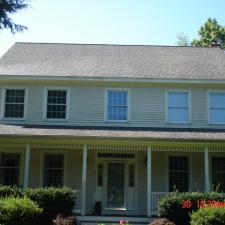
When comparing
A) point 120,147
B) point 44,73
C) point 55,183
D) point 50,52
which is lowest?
point 55,183

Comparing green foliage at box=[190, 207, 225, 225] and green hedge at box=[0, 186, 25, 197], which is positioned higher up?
green hedge at box=[0, 186, 25, 197]

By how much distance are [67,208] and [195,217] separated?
16.4ft

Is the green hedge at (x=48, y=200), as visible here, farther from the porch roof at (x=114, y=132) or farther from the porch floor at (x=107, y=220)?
the porch roof at (x=114, y=132)

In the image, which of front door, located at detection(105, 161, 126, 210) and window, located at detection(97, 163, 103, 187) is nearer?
front door, located at detection(105, 161, 126, 210)

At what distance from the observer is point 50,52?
75.4 ft

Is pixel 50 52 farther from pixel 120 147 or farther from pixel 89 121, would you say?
pixel 120 147

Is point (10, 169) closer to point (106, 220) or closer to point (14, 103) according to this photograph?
point (14, 103)

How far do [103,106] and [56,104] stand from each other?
2197mm

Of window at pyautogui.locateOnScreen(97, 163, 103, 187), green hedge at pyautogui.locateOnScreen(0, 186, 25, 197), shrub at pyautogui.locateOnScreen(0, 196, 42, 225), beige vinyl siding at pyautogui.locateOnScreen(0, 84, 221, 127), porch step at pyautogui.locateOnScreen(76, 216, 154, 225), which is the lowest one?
porch step at pyautogui.locateOnScreen(76, 216, 154, 225)

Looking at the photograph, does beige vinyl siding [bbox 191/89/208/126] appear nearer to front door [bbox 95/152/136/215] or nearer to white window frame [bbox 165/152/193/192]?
white window frame [bbox 165/152/193/192]

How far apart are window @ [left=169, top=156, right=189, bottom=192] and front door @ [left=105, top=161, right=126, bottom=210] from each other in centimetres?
211

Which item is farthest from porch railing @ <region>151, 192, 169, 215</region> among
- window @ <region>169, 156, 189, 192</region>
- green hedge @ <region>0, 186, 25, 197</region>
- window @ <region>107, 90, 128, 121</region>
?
green hedge @ <region>0, 186, 25, 197</region>

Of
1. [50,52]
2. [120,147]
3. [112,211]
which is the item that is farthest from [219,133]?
[50,52]

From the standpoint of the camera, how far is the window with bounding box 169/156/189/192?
61.4ft
